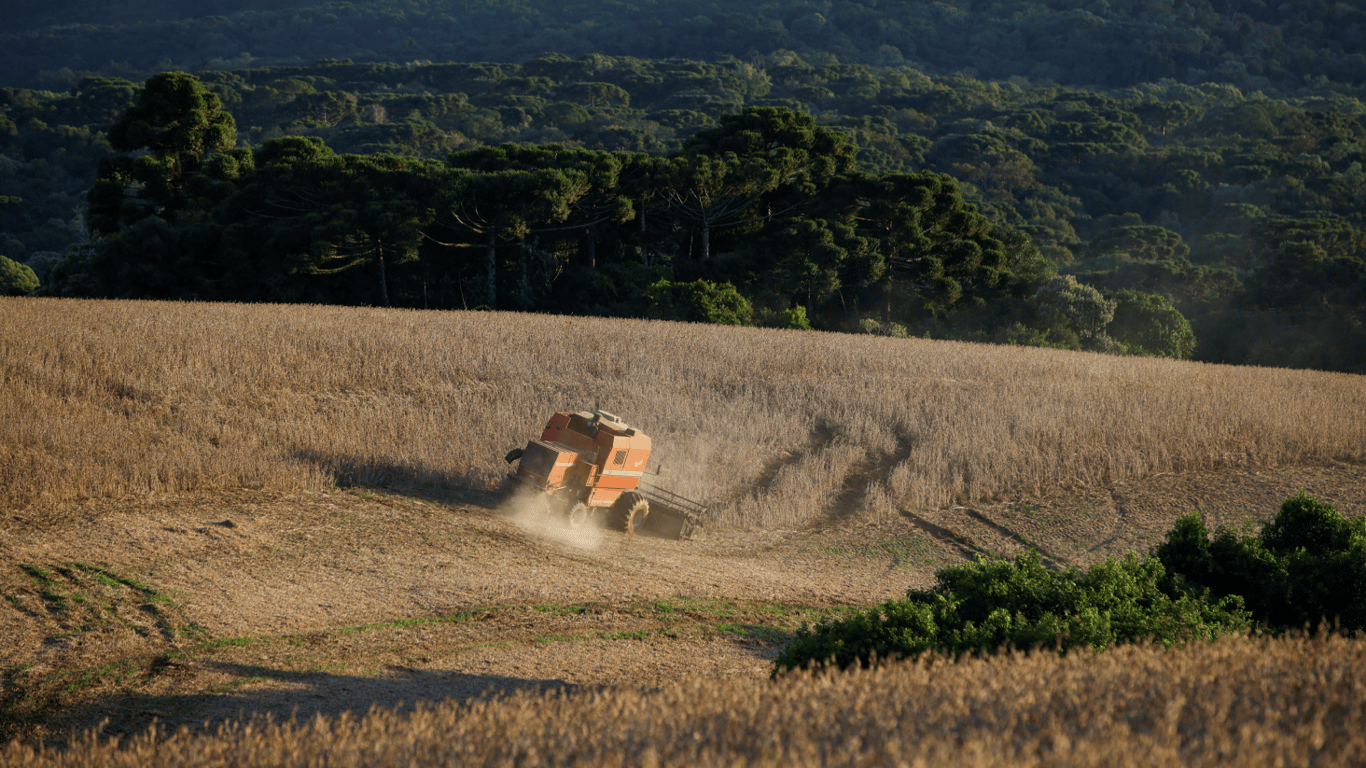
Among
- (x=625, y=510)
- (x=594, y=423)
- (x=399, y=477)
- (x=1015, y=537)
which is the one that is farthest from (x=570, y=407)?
(x=1015, y=537)

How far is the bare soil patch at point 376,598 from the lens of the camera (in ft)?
22.6

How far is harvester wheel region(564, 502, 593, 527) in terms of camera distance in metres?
11.5

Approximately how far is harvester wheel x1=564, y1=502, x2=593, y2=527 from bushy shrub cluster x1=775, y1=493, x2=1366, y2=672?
16.9ft

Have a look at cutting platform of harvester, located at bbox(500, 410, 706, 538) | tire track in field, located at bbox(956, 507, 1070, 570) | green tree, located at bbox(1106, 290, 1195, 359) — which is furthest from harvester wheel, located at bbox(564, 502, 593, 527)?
green tree, located at bbox(1106, 290, 1195, 359)

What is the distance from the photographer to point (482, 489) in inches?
519

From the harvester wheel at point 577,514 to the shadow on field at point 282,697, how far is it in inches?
167

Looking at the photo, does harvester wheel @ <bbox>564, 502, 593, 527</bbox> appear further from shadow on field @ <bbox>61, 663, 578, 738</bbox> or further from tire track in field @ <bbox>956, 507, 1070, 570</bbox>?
tire track in field @ <bbox>956, 507, 1070, 570</bbox>

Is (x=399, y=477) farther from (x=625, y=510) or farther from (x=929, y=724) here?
(x=929, y=724)

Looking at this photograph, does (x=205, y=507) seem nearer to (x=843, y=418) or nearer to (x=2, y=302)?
(x=843, y=418)

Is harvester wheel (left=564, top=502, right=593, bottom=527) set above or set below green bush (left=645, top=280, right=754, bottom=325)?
below

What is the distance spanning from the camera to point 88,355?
52.0ft

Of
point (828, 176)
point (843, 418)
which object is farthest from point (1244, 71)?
point (843, 418)

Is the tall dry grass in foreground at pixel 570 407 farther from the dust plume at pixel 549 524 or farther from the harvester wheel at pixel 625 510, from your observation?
the harvester wheel at pixel 625 510

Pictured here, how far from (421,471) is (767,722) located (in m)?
10.8
